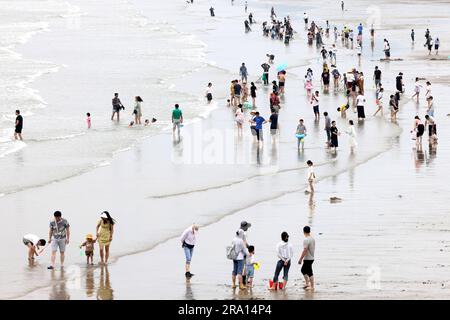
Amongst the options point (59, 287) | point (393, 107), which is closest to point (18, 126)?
point (393, 107)

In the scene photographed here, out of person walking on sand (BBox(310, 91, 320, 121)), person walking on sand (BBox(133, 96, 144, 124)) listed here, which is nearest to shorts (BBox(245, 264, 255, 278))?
person walking on sand (BBox(310, 91, 320, 121))

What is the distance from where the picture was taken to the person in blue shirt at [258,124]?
106ft

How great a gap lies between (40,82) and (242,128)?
19.9 meters

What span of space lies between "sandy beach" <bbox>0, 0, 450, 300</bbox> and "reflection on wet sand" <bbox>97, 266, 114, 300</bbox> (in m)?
0.03

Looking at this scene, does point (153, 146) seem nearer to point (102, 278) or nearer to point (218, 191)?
point (218, 191)

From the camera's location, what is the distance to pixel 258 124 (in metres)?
32.3

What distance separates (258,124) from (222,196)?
253 inches

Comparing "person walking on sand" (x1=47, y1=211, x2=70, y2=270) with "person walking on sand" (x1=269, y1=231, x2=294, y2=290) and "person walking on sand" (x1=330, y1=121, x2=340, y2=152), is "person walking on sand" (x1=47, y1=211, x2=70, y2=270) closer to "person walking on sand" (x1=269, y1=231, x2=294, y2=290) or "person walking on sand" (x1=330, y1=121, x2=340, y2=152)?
"person walking on sand" (x1=269, y1=231, x2=294, y2=290)

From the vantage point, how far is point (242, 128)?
35.5 meters

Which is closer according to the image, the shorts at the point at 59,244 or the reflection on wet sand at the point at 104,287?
the reflection on wet sand at the point at 104,287

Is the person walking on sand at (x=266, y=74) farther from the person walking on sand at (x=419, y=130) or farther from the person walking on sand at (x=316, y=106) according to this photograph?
the person walking on sand at (x=419, y=130)

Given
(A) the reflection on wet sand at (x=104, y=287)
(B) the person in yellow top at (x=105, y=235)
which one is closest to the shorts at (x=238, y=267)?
(A) the reflection on wet sand at (x=104, y=287)

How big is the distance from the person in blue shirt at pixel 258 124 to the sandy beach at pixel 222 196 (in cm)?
53
